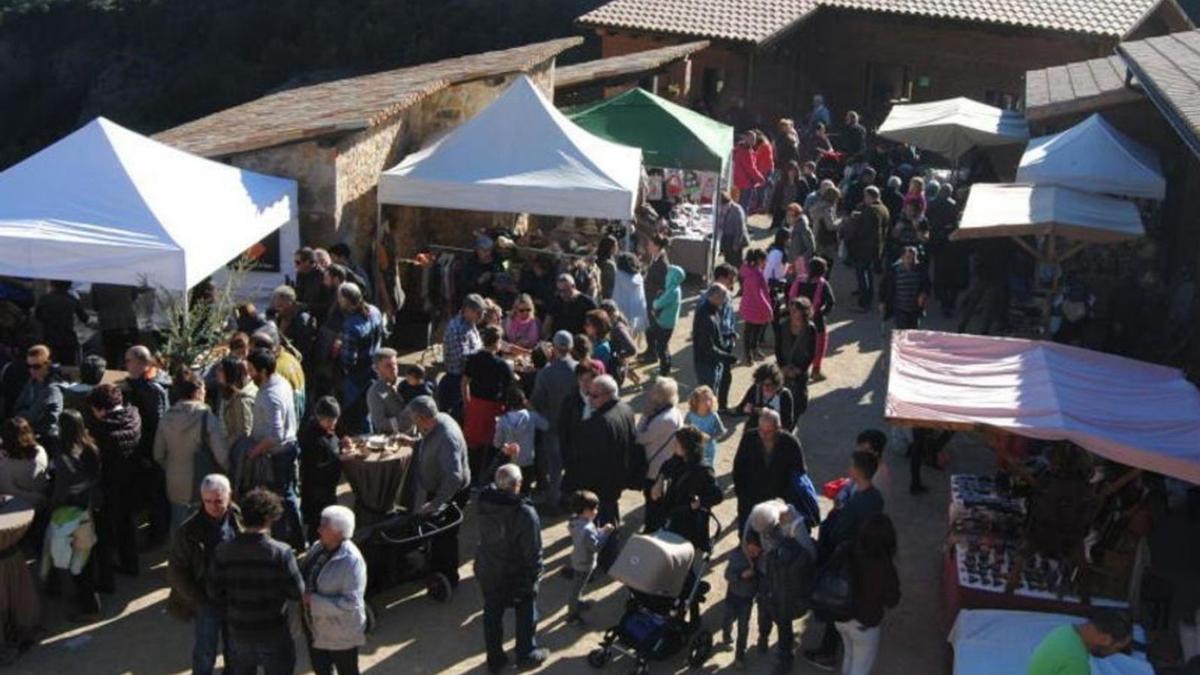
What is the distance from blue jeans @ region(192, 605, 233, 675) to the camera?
6762 mm

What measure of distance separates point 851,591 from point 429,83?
8.72m

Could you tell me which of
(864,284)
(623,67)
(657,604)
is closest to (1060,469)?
(657,604)

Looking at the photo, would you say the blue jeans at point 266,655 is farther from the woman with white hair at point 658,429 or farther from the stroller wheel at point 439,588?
the woman with white hair at point 658,429

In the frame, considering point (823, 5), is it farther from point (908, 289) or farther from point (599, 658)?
point (599, 658)

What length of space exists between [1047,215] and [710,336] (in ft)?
10.9

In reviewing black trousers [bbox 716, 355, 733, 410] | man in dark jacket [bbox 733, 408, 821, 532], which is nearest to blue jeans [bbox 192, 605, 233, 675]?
man in dark jacket [bbox 733, 408, 821, 532]

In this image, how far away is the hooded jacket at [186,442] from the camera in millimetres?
7719

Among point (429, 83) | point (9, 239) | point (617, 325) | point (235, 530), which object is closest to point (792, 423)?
point (617, 325)

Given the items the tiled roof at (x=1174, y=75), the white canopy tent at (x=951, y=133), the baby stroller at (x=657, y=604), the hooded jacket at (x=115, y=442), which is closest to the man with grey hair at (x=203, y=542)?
the hooded jacket at (x=115, y=442)

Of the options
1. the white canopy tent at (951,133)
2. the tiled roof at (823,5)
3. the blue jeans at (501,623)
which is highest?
the tiled roof at (823,5)

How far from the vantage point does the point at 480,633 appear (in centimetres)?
769

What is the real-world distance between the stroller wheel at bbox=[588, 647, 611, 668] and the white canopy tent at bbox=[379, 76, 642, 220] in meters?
5.36

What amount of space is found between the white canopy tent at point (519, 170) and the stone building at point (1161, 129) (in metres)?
4.80

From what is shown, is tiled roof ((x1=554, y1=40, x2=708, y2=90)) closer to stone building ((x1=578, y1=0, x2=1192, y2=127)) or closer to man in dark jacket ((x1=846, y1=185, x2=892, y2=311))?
stone building ((x1=578, y1=0, x2=1192, y2=127))
